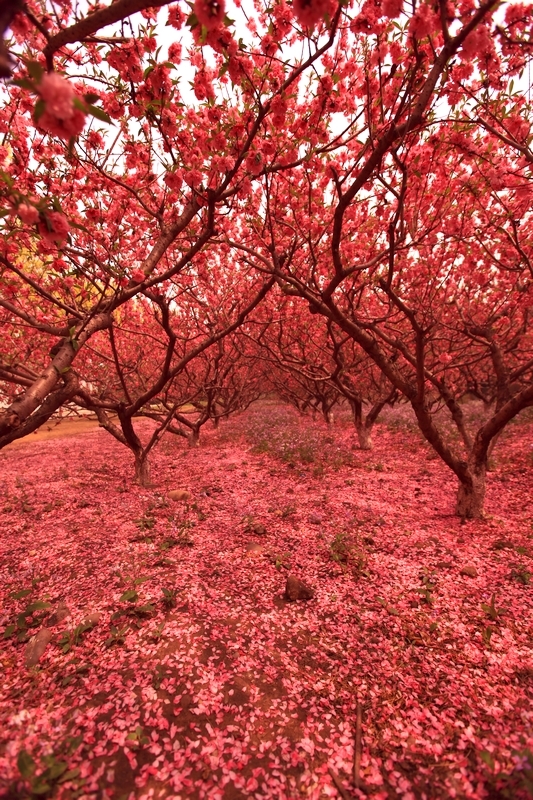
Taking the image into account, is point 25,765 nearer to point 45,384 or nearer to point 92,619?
point 92,619

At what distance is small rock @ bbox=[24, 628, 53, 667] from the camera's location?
12.6 feet

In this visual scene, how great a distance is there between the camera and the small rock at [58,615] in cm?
446

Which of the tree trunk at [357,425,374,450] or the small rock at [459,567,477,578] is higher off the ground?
the tree trunk at [357,425,374,450]

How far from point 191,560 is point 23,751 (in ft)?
11.0

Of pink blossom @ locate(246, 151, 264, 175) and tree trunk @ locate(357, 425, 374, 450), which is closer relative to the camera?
pink blossom @ locate(246, 151, 264, 175)

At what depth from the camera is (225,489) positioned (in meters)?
A: 9.87

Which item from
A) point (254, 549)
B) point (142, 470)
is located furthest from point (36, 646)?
point (142, 470)

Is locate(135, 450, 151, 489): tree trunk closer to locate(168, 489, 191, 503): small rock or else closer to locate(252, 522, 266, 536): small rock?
locate(168, 489, 191, 503): small rock

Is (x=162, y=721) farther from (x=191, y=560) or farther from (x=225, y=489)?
(x=225, y=489)

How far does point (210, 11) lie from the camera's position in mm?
2084

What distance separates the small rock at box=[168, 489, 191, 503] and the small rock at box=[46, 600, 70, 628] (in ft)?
14.1

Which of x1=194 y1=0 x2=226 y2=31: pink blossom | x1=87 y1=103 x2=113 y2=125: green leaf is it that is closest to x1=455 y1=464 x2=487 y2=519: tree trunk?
x1=194 y1=0 x2=226 y2=31: pink blossom

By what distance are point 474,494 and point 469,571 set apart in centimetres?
223

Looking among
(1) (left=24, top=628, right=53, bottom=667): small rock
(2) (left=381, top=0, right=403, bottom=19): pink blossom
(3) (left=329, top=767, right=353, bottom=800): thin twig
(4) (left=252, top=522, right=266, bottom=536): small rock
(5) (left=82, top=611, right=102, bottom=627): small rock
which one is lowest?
(3) (left=329, top=767, right=353, bottom=800): thin twig
